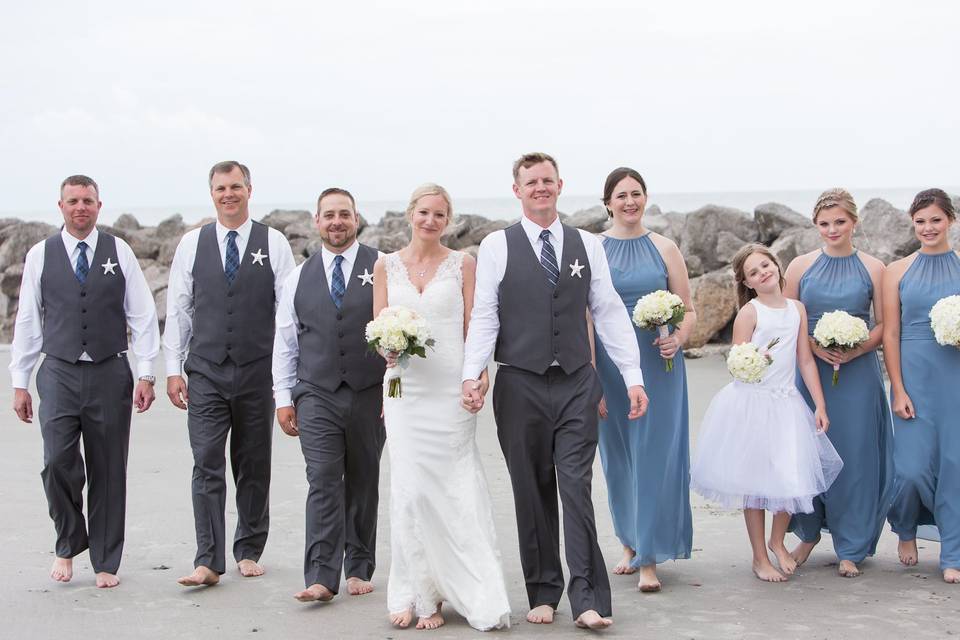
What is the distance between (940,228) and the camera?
6961mm

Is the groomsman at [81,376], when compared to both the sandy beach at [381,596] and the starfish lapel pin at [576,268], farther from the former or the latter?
the starfish lapel pin at [576,268]

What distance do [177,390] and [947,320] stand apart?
439cm

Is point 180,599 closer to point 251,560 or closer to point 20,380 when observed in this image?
point 251,560

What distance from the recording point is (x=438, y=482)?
6.07 meters

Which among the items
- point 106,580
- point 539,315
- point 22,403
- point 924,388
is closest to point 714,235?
point 924,388

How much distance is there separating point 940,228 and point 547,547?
3009mm

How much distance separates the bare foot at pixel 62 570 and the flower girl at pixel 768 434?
3.61m

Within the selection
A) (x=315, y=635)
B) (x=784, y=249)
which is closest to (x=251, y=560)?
(x=315, y=635)

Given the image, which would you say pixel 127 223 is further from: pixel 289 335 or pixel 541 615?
pixel 541 615

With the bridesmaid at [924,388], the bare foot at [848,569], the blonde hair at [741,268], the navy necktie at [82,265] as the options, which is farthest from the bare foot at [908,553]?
the navy necktie at [82,265]

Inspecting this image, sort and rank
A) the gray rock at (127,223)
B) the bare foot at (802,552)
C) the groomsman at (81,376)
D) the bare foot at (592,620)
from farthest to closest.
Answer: the gray rock at (127,223)
the bare foot at (802,552)
the groomsman at (81,376)
the bare foot at (592,620)

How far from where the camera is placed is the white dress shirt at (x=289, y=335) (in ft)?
21.8

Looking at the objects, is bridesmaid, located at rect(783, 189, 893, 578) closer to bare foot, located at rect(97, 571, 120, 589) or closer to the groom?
the groom

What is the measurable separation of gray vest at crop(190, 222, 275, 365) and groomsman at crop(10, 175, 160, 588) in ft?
1.12
